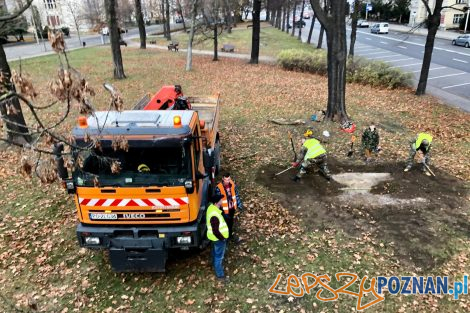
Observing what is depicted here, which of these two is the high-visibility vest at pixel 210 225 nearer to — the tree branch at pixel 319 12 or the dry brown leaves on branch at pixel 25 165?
the dry brown leaves on branch at pixel 25 165

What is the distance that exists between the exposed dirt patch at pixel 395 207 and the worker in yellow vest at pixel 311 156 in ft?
0.82

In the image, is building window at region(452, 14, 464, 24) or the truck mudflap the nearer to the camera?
the truck mudflap

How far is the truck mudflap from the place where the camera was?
691 centimetres

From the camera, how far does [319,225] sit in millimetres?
9195

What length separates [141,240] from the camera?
6906 millimetres

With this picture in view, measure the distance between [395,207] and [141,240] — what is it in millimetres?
6481

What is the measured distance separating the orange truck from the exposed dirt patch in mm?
3678

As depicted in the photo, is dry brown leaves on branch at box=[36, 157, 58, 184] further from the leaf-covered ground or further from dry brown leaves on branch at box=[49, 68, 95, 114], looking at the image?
the leaf-covered ground

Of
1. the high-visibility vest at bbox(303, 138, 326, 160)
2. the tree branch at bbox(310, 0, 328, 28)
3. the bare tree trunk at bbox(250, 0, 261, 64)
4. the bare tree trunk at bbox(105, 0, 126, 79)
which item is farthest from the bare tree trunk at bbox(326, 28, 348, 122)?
the bare tree trunk at bbox(250, 0, 261, 64)

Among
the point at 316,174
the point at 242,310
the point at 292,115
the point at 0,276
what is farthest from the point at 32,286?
the point at 292,115

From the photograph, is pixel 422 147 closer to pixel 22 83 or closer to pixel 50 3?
pixel 22 83

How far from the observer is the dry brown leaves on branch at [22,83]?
143 inches

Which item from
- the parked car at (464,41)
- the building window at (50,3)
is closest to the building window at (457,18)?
the parked car at (464,41)

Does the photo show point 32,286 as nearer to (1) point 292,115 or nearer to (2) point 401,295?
(2) point 401,295
